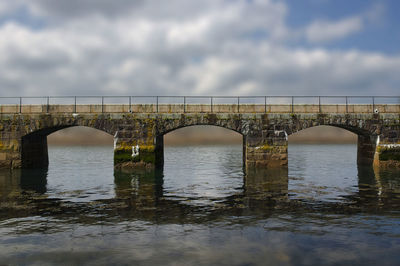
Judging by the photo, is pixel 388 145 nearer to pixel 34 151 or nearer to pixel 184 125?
pixel 184 125

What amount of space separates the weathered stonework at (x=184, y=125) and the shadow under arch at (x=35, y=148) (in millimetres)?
201

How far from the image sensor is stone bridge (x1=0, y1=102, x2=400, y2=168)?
25266mm

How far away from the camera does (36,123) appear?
84.9 feet

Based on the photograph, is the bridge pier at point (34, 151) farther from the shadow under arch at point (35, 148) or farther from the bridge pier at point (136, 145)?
the bridge pier at point (136, 145)

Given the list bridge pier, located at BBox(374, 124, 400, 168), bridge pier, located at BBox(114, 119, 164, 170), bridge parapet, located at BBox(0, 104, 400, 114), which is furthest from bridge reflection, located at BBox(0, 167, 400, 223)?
bridge parapet, located at BBox(0, 104, 400, 114)

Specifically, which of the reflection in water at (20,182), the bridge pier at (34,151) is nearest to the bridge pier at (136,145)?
the reflection in water at (20,182)

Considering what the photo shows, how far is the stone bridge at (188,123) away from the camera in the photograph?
995 inches

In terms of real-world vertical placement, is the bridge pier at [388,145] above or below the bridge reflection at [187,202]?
above

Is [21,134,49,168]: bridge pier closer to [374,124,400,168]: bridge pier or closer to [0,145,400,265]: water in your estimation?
[0,145,400,265]: water

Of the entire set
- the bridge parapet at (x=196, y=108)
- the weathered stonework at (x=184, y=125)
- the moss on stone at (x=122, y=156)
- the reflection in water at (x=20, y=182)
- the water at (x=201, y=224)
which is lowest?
the water at (x=201, y=224)

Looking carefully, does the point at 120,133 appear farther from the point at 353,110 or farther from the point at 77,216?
the point at 353,110

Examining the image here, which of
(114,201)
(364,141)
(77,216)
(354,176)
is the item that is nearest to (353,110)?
(364,141)

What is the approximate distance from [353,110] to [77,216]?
22.8 meters

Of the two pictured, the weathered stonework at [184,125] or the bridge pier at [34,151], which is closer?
the weathered stonework at [184,125]
